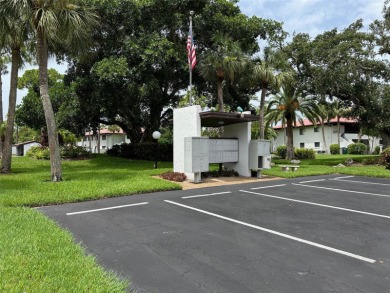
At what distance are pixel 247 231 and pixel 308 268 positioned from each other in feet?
5.57

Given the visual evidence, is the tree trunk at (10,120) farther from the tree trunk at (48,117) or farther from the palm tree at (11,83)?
the tree trunk at (48,117)

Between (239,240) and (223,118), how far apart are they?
840cm

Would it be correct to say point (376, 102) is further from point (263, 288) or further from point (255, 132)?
point (263, 288)

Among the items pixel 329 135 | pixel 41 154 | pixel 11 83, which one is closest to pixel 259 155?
pixel 11 83

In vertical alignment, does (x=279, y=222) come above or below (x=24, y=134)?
below

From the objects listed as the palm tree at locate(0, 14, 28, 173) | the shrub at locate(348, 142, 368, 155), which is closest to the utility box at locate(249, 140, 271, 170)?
the palm tree at locate(0, 14, 28, 173)

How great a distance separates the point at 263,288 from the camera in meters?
3.39

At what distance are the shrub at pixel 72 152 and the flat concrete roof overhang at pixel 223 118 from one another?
503 inches

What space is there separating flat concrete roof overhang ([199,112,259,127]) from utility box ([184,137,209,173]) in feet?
3.13

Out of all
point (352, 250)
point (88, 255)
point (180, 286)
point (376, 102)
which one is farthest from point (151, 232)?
point (376, 102)

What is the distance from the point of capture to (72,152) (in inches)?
907

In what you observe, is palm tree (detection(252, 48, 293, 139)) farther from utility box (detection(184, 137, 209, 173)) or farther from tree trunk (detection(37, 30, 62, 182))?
tree trunk (detection(37, 30, 62, 182))

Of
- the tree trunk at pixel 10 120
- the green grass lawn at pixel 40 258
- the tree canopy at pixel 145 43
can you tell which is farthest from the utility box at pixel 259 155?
the tree trunk at pixel 10 120

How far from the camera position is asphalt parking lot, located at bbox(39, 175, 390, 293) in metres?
3.59
